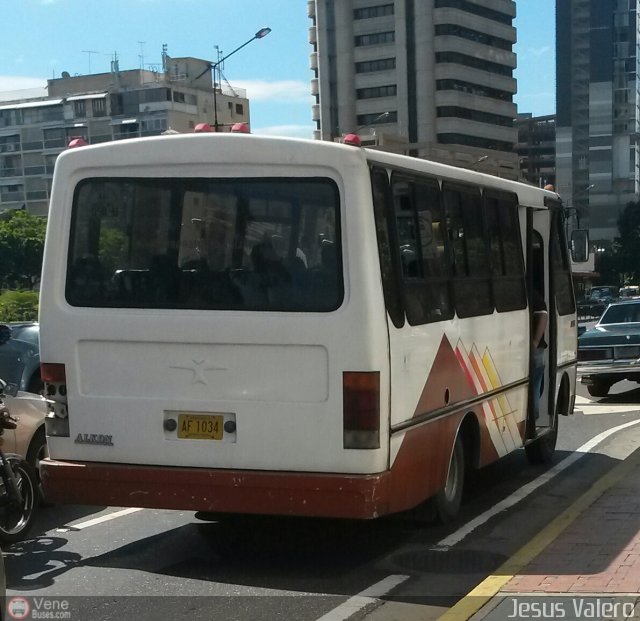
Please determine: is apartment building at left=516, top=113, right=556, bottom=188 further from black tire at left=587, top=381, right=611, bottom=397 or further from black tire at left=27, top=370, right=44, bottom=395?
black tire at left=27, top=370, right=44, bottom=395

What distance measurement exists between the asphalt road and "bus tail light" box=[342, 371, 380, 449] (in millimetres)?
895

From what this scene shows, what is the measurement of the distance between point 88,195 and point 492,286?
366 centimetres

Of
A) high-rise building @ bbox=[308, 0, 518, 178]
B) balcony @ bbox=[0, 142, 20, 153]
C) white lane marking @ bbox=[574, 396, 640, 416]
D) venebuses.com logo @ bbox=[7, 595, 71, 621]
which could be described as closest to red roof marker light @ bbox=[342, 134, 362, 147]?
venebuses.com logo @ bbox=[7, 595, 71, 621]

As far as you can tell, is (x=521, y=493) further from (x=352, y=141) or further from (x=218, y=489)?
(x=352, y=141)

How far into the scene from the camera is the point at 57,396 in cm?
753

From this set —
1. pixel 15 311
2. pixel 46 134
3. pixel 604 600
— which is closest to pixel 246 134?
pixel 604 600

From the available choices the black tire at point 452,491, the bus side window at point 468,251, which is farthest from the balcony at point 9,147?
the black tire at point 452,491

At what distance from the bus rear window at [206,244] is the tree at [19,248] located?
9276 centimetres

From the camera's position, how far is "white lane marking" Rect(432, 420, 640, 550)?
8.27 meters

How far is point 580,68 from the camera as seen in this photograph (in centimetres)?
15300

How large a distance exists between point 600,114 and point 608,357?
13904 cm

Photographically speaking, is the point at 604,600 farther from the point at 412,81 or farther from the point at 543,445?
the point at 412,81

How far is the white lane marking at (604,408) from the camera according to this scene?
16578mm

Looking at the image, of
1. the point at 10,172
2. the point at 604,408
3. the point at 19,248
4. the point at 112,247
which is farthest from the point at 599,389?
the point at 10,172
